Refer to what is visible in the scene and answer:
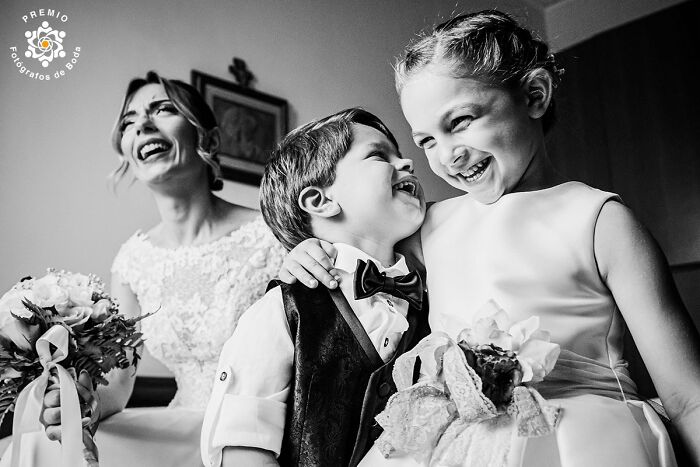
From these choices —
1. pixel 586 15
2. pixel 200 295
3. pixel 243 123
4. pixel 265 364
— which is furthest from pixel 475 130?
pixel 586 15

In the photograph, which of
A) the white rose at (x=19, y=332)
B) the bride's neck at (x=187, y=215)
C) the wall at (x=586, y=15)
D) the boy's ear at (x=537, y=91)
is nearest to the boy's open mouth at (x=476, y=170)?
the boy's ear at (x=537, y=91)

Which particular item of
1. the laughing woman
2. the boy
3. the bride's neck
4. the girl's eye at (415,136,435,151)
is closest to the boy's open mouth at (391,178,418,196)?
the boy

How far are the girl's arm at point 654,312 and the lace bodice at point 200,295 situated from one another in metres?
1.36

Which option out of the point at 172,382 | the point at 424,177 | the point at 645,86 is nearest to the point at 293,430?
the point at 172,382

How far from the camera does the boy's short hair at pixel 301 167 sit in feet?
5.06

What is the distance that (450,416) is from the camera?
3.42 ft

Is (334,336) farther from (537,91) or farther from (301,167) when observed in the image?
(537,91)

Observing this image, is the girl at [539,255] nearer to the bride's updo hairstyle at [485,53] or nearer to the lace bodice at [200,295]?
the bride's updo hairstyle at [485,53]

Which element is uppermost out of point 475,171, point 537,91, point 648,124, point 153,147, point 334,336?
point 648,124

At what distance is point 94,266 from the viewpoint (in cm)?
285

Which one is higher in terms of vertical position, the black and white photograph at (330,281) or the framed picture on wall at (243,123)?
the framed picture on wall at (243,123)

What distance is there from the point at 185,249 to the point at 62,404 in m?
1.00

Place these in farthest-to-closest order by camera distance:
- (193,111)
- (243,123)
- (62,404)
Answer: (243,123) < (193,111) < (62,404)

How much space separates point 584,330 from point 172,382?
6.51 ft
